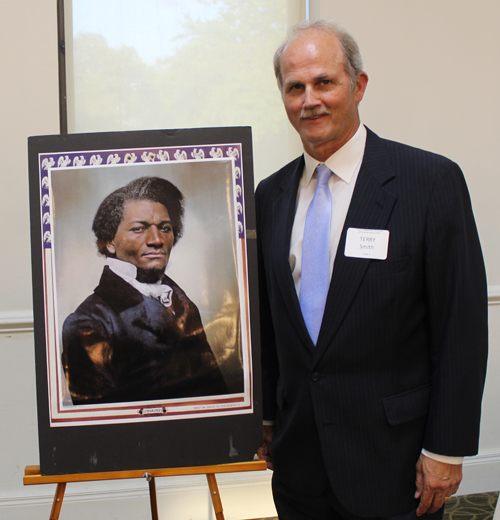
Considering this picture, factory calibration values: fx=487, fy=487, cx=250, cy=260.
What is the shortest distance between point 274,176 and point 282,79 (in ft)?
1.07

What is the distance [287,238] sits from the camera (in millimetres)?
1447

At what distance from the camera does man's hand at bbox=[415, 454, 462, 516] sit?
50.2 inches

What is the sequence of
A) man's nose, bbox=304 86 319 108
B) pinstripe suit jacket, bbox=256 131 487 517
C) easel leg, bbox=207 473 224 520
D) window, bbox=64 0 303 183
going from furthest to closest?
window, bbox=64 0 303 183 < easel leg, bbox=207 473 224 520 < man's nose, bbox=304 86 319 108 < pinstripe suit jacket, bbox=256 131 487 517

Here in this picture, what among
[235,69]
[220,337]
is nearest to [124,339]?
[220,337]

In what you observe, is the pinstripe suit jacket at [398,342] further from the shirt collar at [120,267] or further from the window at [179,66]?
the window at [179,66]

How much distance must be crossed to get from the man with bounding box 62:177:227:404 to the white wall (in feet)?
4.00

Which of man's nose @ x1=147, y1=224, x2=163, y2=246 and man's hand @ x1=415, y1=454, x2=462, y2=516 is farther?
man's nose @ x1=147, y1=224, x2=163, y2=246

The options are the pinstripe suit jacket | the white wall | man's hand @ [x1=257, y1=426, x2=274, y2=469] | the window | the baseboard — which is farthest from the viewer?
the baseboard

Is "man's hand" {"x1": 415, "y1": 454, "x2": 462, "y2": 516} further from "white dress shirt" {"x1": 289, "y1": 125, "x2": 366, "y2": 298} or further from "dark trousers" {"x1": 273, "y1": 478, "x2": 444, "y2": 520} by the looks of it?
"white dress shirt" {"x1": 289, "y1": 125, "x2": 366, "y2": 298}

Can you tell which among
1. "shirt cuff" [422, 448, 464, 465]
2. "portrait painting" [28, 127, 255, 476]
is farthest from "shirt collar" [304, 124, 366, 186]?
"shirt cuff" [422, 448, 464, 465]

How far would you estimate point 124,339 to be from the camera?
55.6 inches

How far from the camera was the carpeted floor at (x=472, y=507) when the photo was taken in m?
2.61

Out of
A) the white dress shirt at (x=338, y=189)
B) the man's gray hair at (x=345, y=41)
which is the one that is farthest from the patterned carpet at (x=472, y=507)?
the man's gray hair at (x=345, y=41)

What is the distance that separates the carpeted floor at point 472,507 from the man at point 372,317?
150 centimetres
